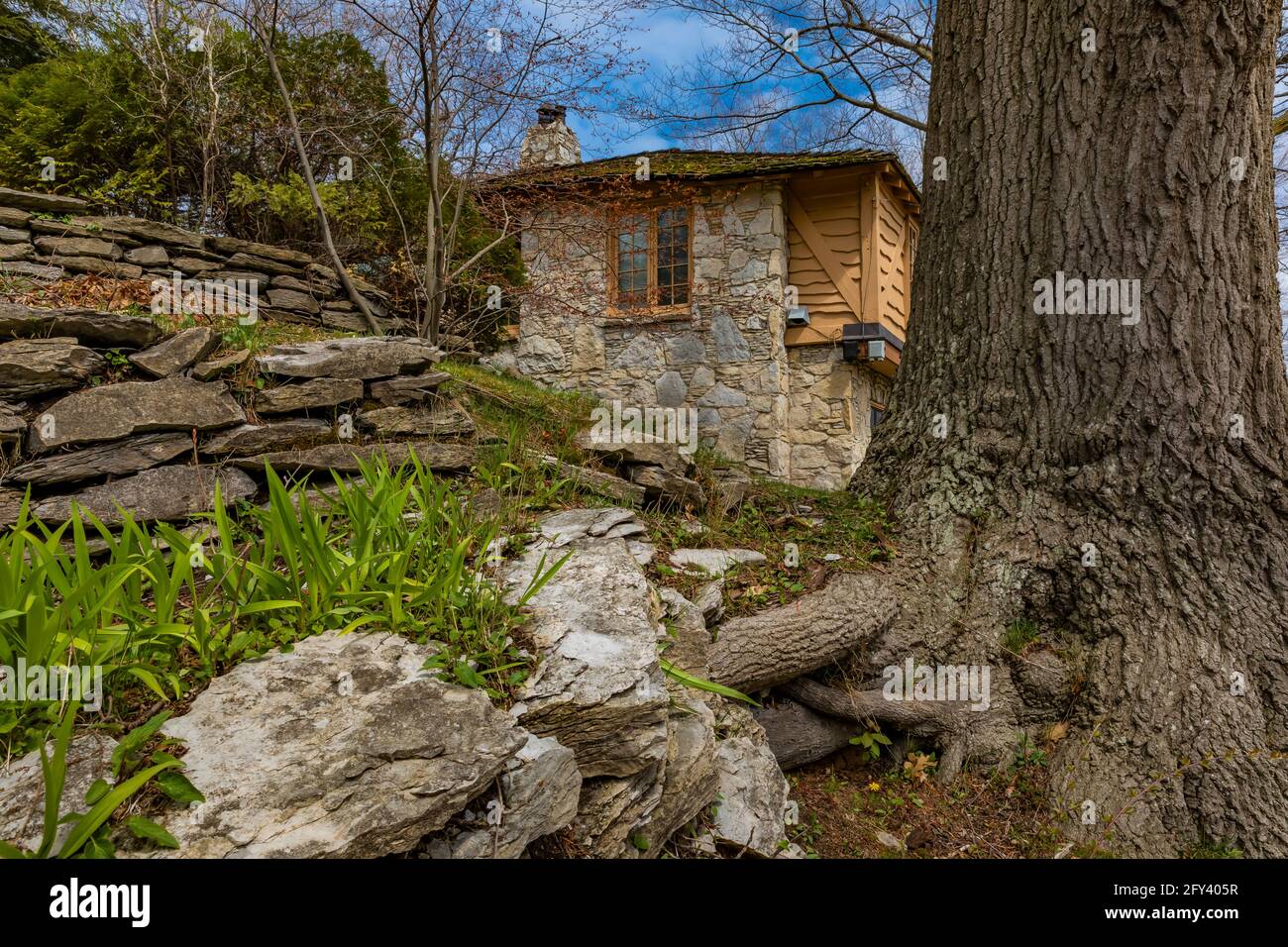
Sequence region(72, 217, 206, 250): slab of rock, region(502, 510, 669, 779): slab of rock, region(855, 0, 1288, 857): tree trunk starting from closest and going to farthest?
region(502, 510, 669, 779): slab of rock → region(855, 0, 1288, 857): tree trunk → region(72, 217, 206, 250): slab of rock

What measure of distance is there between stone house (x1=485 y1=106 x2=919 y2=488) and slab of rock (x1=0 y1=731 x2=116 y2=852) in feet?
27.8

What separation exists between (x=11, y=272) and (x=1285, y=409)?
8.31m

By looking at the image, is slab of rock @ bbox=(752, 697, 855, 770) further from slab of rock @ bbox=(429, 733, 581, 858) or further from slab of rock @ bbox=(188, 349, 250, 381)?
slab of rock @ bbox=(188, 349, 250, 381)

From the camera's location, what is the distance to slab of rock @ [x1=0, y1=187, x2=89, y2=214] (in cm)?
602

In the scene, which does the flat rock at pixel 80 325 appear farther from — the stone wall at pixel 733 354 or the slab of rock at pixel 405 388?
the stone wall at pixel 733 354

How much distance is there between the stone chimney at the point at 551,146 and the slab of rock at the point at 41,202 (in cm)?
472

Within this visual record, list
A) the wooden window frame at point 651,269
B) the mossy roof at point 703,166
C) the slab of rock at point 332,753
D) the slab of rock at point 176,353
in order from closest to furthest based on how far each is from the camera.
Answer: the slab of rock at point 332,753 → the slab of rock at point 176,353 → the mossy roof at point 703,166 → the wooden window frame at point 651,269

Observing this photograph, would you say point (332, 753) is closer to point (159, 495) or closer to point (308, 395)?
point (159, 495)

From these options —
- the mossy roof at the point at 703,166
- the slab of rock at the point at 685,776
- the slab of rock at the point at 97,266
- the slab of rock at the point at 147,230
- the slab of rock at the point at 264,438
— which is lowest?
the slab of rock at the point at 685,776

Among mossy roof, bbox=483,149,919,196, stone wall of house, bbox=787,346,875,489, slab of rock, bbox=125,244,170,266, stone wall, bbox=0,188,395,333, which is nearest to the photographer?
stone wall, bbox=0,188,395,333

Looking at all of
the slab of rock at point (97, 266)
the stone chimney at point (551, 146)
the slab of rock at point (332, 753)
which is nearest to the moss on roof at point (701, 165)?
the stone chimney at point (551, 146)

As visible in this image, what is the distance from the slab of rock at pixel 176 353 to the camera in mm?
3885

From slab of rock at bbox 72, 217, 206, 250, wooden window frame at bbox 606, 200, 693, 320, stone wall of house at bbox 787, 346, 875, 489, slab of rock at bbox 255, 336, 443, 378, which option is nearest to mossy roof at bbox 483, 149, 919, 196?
wooden window frame at bbox 606, 200, 693, 320
